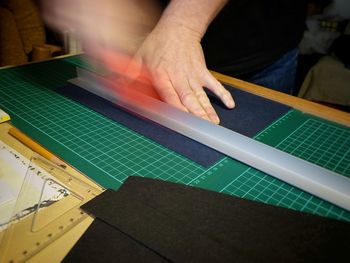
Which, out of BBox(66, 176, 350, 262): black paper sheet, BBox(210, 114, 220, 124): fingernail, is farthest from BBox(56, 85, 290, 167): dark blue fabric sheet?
BBox(66, 176, 350, 262): black paper sheet

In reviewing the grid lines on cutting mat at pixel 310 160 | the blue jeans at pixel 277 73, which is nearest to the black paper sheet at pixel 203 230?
the grid lines on cutting mat at pixel 310 160

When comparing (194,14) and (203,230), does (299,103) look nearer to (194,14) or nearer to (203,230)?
(194,14)

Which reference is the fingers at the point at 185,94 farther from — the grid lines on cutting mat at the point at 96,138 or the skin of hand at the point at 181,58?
the grid lines on cutting mat at the point at 96,138

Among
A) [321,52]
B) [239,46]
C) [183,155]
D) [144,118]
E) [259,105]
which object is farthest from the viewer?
[321,52]

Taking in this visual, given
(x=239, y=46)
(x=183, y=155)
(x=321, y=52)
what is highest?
(x=239, y=46)

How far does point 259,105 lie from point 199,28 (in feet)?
0.99

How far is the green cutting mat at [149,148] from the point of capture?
0.62 m

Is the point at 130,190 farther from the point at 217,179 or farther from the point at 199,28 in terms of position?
the point at 199,28

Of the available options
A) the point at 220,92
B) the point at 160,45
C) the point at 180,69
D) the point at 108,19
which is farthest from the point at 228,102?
the point at 108,19

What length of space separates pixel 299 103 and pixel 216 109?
0.27 meters

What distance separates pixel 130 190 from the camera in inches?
23.0

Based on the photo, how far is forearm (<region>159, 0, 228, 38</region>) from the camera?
1.00 metres

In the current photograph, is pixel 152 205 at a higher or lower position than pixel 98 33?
lower

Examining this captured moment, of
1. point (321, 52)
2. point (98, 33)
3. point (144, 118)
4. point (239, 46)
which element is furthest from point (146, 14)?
point (321, 52)
